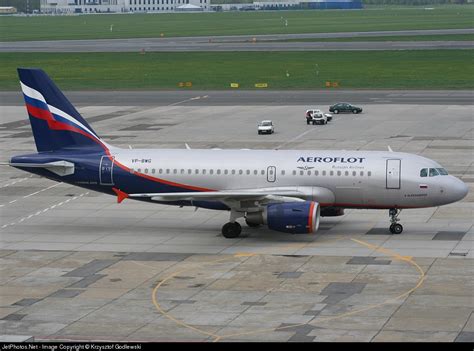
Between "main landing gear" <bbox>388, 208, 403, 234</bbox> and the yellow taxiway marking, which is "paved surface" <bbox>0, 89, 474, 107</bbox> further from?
the yellow taxiway marking

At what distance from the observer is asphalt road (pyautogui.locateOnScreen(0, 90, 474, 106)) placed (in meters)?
128

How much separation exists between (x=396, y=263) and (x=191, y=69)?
388 feet

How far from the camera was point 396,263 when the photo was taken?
51531mm

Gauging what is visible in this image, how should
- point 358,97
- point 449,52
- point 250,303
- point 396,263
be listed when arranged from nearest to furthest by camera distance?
point 250,303
point 396,263
point 358,97
point 449,52

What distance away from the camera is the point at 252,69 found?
165 metres

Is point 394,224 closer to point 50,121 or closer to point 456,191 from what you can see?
point 456,191

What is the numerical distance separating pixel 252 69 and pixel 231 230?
10869cm

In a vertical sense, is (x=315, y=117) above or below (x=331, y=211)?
below

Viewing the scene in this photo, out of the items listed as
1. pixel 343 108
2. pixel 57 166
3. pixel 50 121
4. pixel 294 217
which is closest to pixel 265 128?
pixel 343 108

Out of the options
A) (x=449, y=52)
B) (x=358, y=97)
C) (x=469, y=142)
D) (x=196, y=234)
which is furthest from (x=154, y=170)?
(x=449, y=52)

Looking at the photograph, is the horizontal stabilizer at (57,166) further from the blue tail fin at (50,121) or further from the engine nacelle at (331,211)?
the engine nacelle at (331,211)

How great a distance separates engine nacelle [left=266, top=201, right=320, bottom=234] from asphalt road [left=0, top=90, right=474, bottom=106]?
69774mm

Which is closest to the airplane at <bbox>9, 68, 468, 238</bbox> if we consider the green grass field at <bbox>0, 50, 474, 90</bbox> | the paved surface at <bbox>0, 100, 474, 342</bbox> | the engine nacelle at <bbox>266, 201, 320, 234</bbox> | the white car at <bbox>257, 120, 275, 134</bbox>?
the engine nacelle at <bbox>266, 201, 320, 234</bbox>
